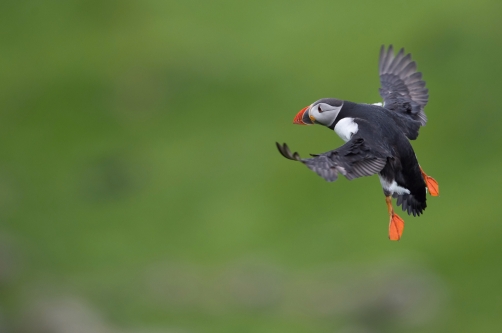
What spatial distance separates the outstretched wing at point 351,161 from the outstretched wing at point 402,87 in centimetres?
111

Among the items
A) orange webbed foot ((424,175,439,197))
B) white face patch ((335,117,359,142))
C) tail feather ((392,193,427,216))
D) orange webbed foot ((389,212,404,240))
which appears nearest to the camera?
white face patch ((335,117,359,142))

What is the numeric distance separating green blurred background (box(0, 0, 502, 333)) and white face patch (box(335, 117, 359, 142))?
13103 mm

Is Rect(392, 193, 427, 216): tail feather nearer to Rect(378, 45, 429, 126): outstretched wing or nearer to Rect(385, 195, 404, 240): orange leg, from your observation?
Rect(385, 195, 404, 240): orange leg

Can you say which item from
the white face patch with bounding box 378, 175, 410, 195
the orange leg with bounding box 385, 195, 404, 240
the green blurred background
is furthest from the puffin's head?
the green blurred background

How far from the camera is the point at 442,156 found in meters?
23.0

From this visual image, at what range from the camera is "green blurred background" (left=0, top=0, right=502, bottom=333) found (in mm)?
21047

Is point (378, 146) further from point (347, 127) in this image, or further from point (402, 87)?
point (402, 87)

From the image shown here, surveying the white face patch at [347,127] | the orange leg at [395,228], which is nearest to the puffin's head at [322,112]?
the white face patch at [347,127]

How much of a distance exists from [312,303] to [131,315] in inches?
169

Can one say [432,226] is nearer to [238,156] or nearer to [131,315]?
[238,156]

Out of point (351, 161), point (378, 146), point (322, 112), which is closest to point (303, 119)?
point (322, 112)

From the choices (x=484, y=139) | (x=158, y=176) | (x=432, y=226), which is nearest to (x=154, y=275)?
(x=158, y=176)

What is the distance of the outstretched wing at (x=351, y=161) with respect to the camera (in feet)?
21.4

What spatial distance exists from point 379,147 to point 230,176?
17.0 metres
